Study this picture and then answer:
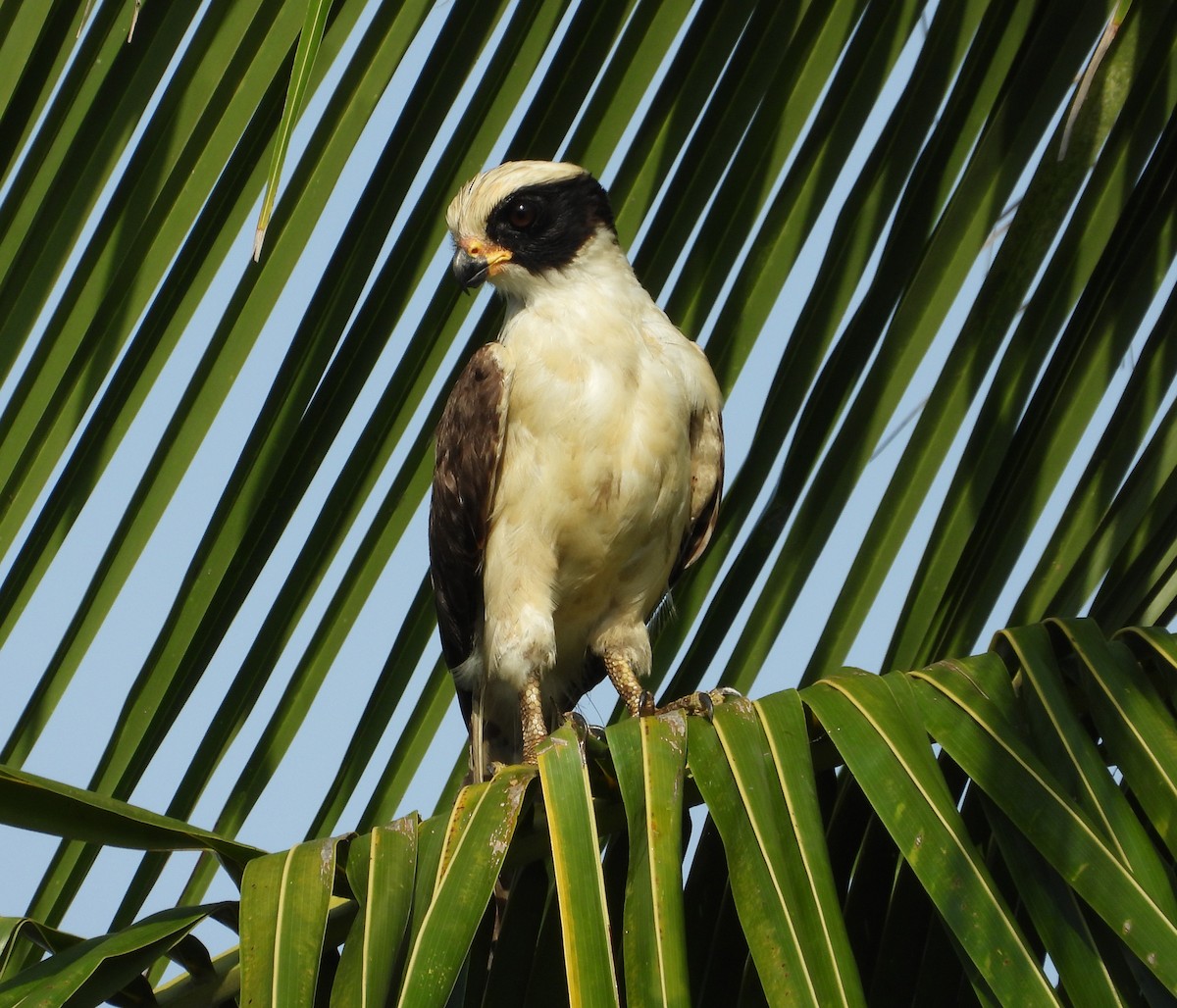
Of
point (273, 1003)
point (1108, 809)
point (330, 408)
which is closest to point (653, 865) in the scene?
point (273, 1003)

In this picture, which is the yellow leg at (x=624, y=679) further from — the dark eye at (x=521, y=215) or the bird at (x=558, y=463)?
the dark eye at (x=521, y=215)

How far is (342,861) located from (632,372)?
2155 millimetres

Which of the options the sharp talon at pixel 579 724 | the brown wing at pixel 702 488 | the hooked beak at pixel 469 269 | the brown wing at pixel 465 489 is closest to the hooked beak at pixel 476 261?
the hooked beak at pixel 469 269

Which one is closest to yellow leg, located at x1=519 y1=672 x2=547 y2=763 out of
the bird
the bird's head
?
the bird

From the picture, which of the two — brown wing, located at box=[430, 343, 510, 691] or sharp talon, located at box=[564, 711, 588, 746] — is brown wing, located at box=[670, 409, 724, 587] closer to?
brown wing, located at box=[430, 343, 510, 691]

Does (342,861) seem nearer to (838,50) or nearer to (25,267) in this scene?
(25,267)

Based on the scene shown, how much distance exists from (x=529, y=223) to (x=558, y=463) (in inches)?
29.4

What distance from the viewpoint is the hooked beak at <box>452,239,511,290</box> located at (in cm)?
339

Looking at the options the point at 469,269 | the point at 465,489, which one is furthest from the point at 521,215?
the point at 465,489

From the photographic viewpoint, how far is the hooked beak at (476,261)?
133 inches

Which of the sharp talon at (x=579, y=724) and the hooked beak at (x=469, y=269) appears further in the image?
the hooked beak at (x=469, y=269)

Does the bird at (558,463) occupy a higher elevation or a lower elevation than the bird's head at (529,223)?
lower

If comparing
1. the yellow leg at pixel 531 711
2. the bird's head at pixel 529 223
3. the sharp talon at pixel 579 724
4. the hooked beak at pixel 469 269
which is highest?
the bird's head at pixel 529 223

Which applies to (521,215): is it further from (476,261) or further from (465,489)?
(465,489)
